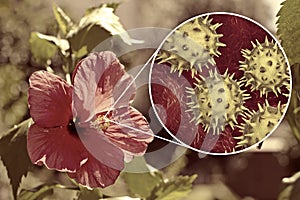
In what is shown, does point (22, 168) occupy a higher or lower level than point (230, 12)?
lower

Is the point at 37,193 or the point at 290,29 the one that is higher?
the point at 290,29

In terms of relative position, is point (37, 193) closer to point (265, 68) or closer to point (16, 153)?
point (16, 153)

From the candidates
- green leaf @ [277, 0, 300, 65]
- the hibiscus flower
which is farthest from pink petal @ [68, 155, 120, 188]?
green leaf @ [277, 0, 300, 65]

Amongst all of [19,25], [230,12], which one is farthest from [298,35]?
[19,25]

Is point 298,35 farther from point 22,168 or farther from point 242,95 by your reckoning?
point 22,168

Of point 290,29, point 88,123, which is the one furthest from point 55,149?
point 290,29
